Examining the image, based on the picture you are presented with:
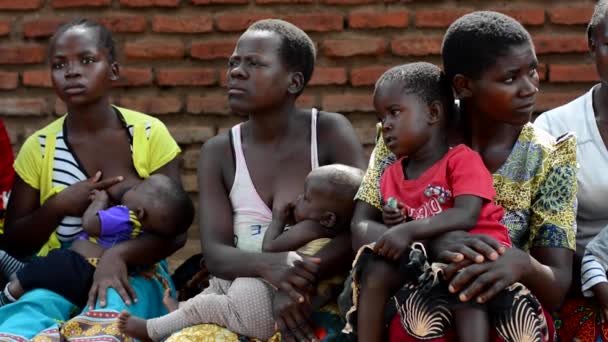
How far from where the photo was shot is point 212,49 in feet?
17.1

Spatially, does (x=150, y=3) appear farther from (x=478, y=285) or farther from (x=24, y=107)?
(x=478, y=285)

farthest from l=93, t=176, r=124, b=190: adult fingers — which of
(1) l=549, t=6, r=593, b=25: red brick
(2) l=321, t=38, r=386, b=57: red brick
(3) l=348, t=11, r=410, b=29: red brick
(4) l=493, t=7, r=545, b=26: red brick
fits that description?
(1) l=549, t=6, r=593, b=25: red brick

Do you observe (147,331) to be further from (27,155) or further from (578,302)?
(578,302)

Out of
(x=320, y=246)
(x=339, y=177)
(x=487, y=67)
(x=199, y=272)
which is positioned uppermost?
(x=487, y=67)

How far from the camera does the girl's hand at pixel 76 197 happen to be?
424 centimetres

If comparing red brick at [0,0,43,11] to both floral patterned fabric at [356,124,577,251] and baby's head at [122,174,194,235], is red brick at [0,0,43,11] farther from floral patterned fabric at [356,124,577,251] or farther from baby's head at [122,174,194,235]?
floral patterned fabric at [356,124,577,251]

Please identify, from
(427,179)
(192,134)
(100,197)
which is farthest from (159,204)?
(427,179)

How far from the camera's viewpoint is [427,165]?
11.2 feet

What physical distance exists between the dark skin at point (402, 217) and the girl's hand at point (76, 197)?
139cm

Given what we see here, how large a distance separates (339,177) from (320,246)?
0.26 metres

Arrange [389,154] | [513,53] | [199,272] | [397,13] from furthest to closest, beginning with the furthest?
[397,13] → [199,272] → [389,154] → [513,53]

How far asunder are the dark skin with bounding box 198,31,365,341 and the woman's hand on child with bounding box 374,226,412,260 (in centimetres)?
60

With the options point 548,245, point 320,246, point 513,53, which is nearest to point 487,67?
point 513,53

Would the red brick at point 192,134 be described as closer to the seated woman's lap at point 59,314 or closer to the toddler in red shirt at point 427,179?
the seated woman's lap at point 59,314
